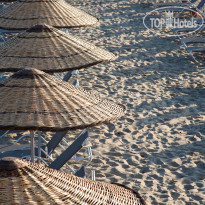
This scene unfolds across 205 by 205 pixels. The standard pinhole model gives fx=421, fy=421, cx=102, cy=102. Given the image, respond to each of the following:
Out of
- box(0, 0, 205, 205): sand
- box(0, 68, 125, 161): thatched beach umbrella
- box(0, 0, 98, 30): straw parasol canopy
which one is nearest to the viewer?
box(0, 68, 125, 161): thatched beach umbrella

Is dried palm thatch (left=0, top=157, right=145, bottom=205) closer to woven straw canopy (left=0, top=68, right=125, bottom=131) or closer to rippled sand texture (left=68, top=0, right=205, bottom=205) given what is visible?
woven straw canopy (left=0, top=68, right=125, bottom=131)

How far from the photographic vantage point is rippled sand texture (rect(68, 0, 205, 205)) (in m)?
5.07

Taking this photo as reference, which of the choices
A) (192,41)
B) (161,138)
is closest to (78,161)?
(161,138)

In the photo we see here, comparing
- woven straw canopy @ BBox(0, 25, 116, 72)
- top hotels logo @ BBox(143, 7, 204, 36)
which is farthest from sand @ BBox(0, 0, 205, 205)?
woven straw canopy @ BBox(0, 25, 116, 72)

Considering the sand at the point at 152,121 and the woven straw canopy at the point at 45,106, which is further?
the sand at the point at 152,121

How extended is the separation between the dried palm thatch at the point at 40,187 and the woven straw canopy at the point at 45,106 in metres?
0.79

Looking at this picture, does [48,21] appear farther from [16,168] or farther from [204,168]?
[16,168]

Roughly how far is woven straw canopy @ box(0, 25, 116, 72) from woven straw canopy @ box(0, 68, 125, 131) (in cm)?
155

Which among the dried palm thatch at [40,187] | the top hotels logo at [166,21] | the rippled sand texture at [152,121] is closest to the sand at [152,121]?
the rippled sand texture at [152,121]

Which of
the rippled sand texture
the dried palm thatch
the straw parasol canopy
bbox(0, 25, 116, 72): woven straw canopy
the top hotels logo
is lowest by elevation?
the rippled sand texture

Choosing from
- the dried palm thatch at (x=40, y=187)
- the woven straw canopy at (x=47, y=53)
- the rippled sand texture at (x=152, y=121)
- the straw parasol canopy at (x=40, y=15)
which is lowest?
the rippled sand texture at (x=152, y=121)

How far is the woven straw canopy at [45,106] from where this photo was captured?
3.21 metres

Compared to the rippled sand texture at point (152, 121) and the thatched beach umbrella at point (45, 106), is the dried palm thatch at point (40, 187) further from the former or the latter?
the rippled sand texture at point (152, 121)

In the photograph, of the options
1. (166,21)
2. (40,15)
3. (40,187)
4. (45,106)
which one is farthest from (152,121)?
(166,21)
